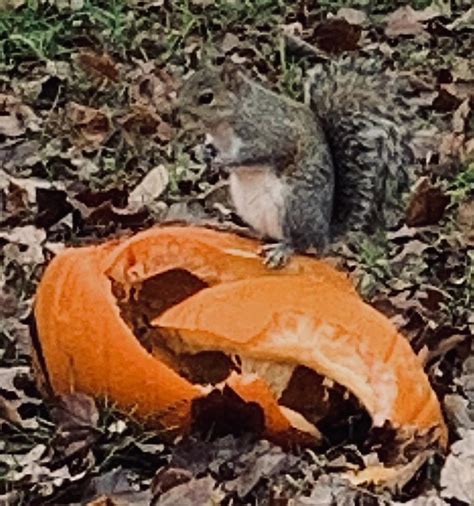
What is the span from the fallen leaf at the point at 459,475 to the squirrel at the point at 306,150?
76 centimetres

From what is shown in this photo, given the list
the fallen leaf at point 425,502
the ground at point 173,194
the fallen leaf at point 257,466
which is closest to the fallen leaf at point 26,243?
the ground at point 173,194

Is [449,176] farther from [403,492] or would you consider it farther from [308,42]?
[403,492]

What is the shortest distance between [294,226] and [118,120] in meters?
1.56

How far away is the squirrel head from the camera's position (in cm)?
431

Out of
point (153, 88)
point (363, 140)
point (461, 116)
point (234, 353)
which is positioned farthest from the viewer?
point (153, 88)

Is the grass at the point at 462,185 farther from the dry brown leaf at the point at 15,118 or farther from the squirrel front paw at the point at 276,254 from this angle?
the dry brown leaf at the point at 15,118

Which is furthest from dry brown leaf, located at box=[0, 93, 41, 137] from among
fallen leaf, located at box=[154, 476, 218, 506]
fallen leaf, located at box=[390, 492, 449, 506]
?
fallen leaf, located at box=[390, 492, 449, 506]

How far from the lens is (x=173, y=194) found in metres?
5.20

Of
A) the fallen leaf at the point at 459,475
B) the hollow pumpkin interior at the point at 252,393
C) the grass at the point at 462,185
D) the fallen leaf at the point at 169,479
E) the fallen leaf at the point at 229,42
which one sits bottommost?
the fallen leaf at the point at 229,42

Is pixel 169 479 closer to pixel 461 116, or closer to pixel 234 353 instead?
pixel 234 353

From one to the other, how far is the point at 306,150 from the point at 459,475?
1.09 metres

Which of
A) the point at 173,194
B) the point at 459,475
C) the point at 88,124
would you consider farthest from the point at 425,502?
the point at 88,124

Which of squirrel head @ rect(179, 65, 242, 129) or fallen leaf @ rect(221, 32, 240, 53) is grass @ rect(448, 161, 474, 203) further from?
fallen leaf @ rect(221, 32, 240, 53)

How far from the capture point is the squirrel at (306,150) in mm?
4270
